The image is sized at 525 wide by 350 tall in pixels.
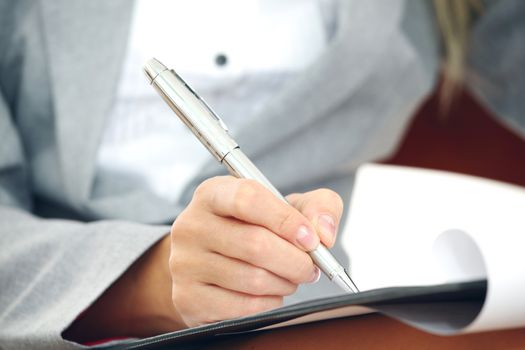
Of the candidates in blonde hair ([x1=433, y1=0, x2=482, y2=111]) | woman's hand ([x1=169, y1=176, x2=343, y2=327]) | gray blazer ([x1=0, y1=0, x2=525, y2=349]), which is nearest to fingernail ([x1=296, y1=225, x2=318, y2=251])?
woman's hand ([x1=169, y1=176, x2=343, y2=327])

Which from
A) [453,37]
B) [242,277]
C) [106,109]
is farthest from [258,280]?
[453,37]

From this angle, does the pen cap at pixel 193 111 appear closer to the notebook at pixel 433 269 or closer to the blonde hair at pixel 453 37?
the notebook at pixel 433 269

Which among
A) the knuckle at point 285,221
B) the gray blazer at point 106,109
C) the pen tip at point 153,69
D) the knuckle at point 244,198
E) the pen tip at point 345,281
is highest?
the gray blazer at point 106,109

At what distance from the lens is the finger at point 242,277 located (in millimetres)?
225

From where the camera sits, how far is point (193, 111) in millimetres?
Result: 239

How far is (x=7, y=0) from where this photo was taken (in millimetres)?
386

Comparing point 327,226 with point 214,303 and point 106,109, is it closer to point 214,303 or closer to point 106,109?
point 214,303

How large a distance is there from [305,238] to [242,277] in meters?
0.03

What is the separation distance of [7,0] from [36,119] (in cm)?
7

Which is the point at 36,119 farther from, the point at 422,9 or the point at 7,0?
the point at 422,9

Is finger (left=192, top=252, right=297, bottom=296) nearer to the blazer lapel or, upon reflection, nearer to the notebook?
the notebook

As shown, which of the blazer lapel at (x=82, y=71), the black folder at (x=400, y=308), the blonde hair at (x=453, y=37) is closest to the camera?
the black folder at (x=400, y=308)

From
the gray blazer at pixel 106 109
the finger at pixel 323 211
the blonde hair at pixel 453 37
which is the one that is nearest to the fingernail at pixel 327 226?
the finger at pixel 323 211

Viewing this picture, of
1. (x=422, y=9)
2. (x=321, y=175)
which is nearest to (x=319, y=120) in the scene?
(x=321, y=175)
